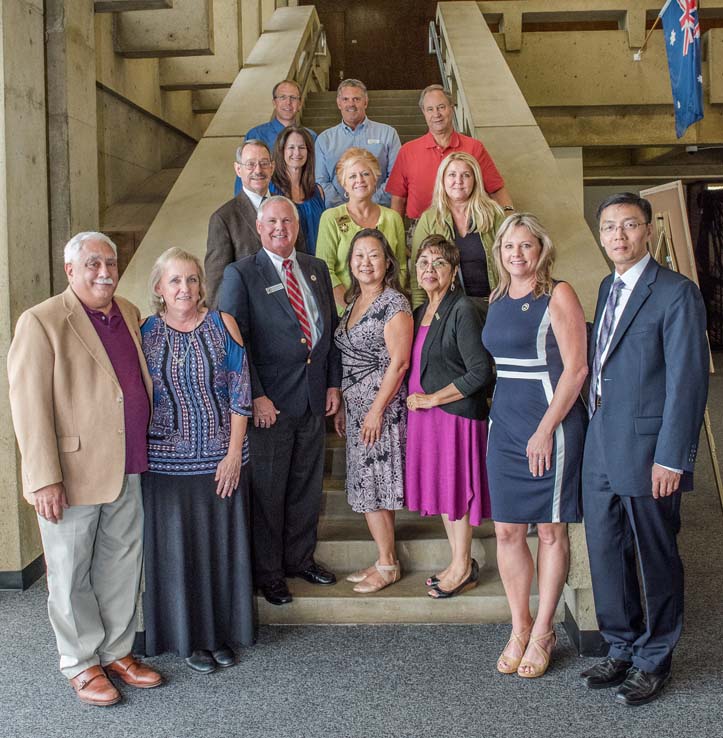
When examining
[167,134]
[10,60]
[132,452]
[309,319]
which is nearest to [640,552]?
[309,319]

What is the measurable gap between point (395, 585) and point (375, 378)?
968 millimetres

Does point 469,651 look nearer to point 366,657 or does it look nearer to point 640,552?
point 366,657

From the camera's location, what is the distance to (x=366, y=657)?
3.36 meters

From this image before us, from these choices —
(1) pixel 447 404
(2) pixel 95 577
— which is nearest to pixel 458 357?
(1) pixel 447 404

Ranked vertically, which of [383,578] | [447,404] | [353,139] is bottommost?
[383,578]

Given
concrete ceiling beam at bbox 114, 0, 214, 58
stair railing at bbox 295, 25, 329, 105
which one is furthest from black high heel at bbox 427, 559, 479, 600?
stair railing at bbox 295, 25, 329, 105

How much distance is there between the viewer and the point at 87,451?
299 centimetres

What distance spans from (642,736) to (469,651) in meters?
0.81

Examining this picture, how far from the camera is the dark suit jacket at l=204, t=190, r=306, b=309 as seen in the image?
12.5 ft

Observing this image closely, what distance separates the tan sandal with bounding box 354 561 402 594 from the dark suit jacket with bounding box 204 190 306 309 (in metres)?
1.44

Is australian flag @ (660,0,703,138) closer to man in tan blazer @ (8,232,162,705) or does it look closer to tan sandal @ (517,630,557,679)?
tan sandal @ (517,630,557,679)

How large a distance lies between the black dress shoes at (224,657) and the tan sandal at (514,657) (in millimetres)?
1065

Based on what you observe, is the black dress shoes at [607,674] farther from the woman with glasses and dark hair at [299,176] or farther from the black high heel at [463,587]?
the woman with glasses and dark hair at [299,176]

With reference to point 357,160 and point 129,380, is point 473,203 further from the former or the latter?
point 129,380
